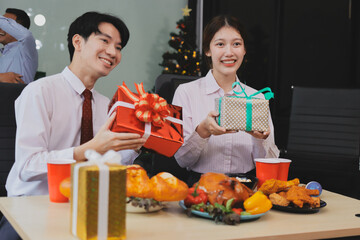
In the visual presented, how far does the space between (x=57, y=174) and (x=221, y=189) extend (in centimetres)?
47

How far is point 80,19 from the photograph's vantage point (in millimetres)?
1824

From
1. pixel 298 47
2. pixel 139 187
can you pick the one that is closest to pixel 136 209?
pixel 139 187

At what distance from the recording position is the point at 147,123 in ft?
4.41

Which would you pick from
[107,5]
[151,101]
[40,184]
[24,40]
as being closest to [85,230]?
[151,101]

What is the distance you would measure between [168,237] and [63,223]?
27cm

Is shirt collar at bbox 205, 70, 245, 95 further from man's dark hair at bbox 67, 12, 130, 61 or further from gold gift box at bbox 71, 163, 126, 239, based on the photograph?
gold gift box at bbox 71, 163, 126, 239

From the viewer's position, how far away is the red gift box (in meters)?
1.31

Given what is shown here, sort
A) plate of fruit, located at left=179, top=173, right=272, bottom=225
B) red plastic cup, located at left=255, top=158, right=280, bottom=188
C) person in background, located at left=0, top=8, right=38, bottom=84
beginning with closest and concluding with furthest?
plate of fruit, located at left=179, top=173, right=272, bottom=225, red plastic cup, located at left=255, top=158, right=280, bottom=188, person in background, located at left=0, top=8, right=38, bottom=84

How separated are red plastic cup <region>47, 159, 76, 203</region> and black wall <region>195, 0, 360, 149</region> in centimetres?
356

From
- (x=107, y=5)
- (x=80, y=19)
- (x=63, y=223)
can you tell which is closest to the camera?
(x=63, y=223)

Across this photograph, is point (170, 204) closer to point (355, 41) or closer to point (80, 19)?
point (80, 19)

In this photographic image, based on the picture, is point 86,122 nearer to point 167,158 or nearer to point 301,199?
point 167,158

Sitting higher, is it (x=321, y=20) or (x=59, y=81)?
(x=321, y=20)

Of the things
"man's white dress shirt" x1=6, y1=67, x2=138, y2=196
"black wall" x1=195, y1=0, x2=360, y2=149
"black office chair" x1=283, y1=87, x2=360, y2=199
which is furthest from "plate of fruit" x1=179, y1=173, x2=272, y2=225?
"black wall" x1=195, y1=0, x2=360, y2=149
